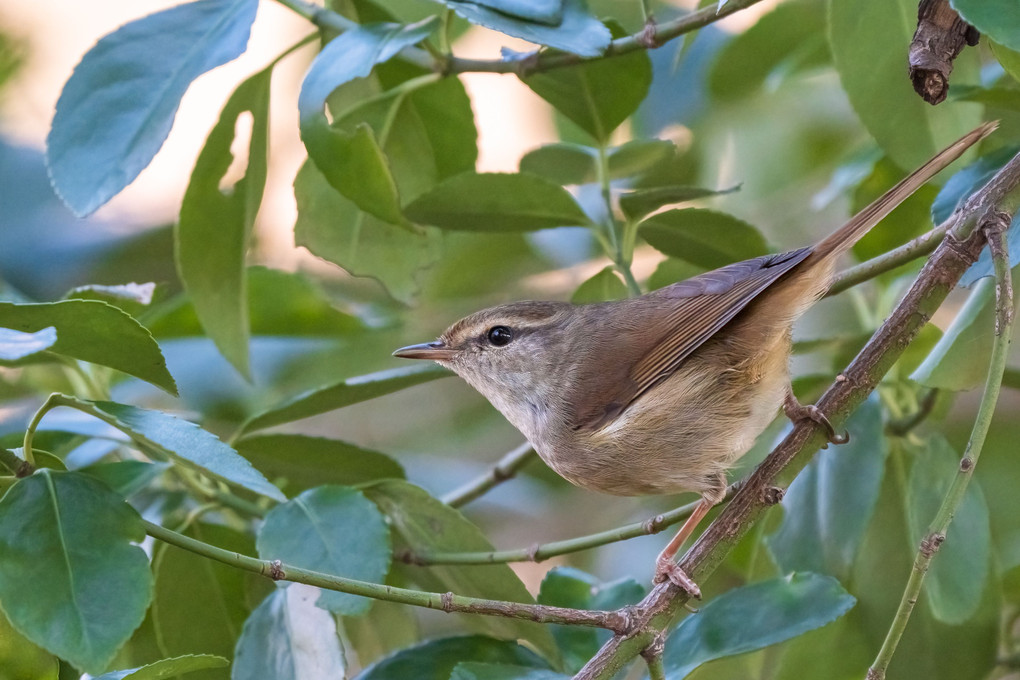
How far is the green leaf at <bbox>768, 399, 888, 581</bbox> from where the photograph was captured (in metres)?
2.21

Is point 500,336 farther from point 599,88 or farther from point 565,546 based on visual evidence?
point 565,546

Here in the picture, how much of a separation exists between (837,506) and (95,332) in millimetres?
1460

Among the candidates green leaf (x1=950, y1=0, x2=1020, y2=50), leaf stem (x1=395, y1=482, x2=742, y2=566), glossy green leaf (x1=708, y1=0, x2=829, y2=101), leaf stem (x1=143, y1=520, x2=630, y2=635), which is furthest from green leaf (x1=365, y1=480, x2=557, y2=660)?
glossy green leaf (x1=708, y1=0, x2=829, y2=101)

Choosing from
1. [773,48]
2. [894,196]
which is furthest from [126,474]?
[773,48]

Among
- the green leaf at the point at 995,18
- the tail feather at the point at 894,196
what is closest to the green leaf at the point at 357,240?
the tail feather at the point at 894,196

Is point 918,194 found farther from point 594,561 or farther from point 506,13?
point 594,561

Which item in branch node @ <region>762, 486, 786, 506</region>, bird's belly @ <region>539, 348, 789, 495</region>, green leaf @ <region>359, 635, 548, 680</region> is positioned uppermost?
bird's belly @ <region>539, 348, 789, 495</region>

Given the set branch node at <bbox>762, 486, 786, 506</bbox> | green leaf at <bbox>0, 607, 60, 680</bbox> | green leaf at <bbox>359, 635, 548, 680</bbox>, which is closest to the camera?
green leaf at <bbox>0, 607, 60, 680</bbox>

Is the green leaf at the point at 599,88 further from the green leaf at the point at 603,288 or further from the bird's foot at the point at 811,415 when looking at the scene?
the bird's foot at the point at 811,415

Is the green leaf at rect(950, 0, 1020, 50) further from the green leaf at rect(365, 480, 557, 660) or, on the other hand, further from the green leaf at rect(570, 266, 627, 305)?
the green leaf at rect(365, 480, 557, 660)

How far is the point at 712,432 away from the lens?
7.82 feet

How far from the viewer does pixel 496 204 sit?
224cm

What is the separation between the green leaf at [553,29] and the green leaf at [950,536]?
1.04m

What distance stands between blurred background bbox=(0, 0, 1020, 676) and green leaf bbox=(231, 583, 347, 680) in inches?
30.6
